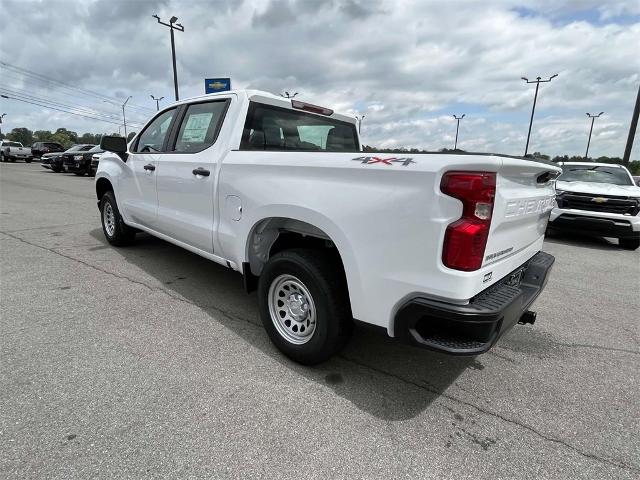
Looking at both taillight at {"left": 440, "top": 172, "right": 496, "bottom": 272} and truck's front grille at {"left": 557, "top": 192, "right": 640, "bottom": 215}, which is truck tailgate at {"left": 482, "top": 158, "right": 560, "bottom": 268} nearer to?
taillight at {"left": 440, "top": 172, "right": 496, "bottom": 272}

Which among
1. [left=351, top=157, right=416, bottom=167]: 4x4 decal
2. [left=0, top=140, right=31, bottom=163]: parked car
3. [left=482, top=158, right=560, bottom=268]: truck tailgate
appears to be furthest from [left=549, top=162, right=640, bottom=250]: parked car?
[left=0, top=140, right=31, bottom=163]: parked car

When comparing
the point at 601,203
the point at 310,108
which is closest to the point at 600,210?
the point at 601,203

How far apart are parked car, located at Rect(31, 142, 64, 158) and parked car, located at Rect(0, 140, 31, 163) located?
20.8 inches

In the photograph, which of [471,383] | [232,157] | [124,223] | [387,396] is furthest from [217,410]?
[124,223]

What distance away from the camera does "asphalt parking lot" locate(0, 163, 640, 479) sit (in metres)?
2.02

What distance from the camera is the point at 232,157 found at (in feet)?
10.7

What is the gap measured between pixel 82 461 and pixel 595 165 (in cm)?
1067

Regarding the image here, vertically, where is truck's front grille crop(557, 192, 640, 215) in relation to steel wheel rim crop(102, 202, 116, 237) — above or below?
above

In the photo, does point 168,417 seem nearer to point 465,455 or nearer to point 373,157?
point 465,455

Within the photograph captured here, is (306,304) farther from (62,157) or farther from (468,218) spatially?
(62,157)

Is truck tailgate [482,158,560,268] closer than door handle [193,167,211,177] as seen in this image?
Yes

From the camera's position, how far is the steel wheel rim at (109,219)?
5.78 m

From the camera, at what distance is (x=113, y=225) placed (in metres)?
5.79

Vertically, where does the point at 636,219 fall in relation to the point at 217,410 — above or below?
above
